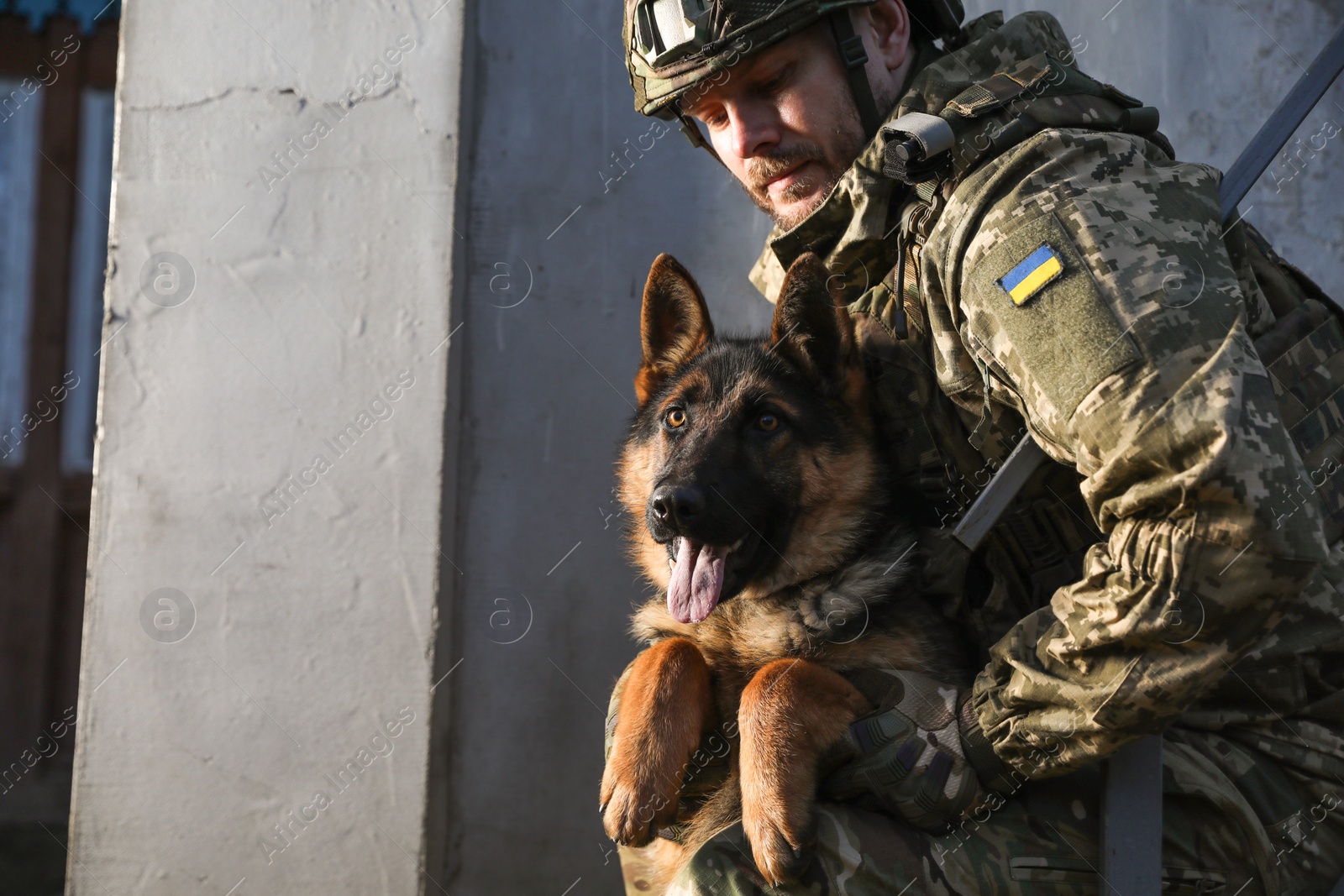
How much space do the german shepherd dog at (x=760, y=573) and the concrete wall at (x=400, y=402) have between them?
0.99 meters

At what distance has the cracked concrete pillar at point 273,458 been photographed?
3314 millimetres

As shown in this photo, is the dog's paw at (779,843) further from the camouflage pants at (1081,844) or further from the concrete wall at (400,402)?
the concrete wall at (400,402)

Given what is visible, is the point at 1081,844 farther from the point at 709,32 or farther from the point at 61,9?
the point at 61,9

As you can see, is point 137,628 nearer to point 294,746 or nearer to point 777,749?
point 294,746

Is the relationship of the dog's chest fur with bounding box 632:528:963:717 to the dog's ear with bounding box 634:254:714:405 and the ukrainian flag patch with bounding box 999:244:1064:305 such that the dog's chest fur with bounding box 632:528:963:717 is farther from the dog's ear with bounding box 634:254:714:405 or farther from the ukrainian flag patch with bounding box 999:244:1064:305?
the ukrainian flag patch with bounding box 999:244:1064:305

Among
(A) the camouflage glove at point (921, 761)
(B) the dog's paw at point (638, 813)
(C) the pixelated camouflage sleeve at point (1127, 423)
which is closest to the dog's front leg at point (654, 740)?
(B) the dog's paw at point (638, 813)

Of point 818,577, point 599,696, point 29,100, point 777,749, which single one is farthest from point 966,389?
point 29,100

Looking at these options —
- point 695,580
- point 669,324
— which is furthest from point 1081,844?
point 669,324

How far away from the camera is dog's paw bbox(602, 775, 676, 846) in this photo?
2006mm

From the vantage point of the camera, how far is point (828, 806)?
1978 millimetres

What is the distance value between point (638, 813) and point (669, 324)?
151cm

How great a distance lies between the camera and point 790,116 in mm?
2561

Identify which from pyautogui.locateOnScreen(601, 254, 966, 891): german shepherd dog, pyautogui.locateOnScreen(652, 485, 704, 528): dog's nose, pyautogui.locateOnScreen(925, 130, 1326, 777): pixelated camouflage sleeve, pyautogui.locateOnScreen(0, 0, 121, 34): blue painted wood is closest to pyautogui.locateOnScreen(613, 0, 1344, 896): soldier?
pyautogui.locateOnScreen(925, 130, 1326, 777): pixelated camouflage sleeve

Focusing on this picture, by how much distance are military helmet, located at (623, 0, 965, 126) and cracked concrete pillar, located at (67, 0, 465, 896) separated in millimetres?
1188
